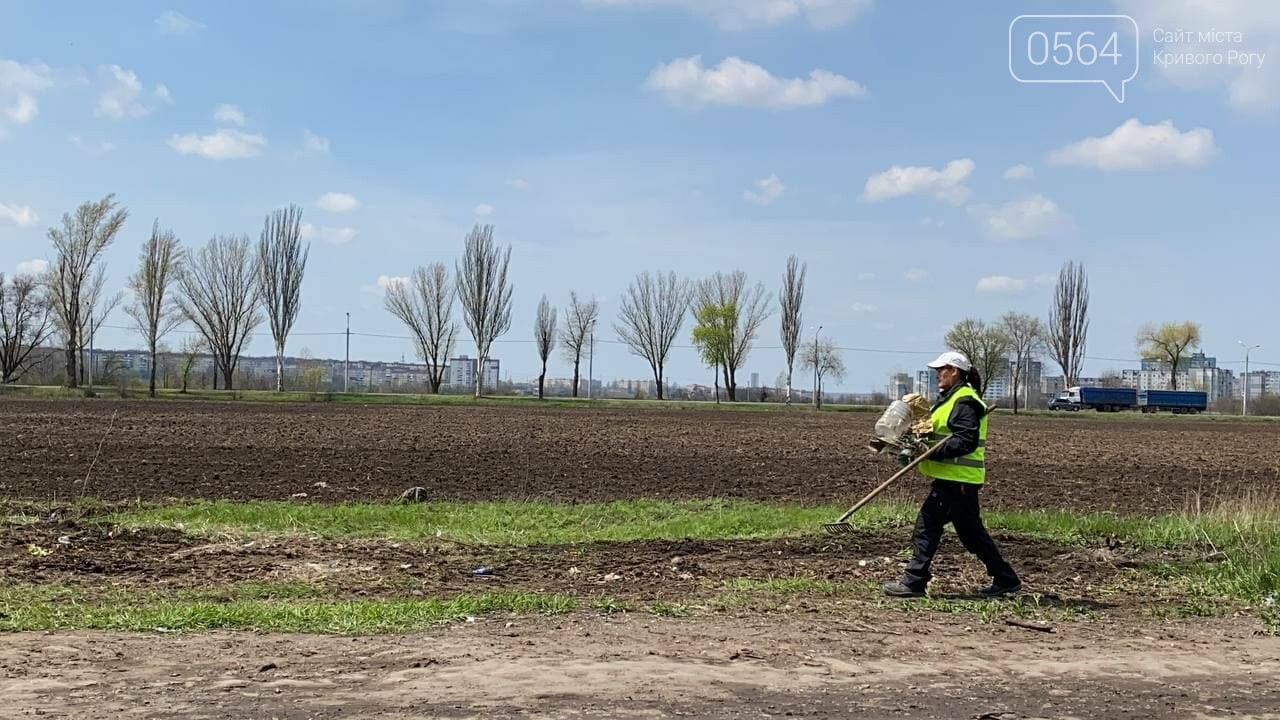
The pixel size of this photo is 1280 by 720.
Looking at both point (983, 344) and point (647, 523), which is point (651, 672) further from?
point (983, 344)

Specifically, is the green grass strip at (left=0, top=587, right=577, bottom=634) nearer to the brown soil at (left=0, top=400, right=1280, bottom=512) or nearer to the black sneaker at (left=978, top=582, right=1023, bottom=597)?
the black sneaker at (left=978, top=582, right=1023, bottom=597)

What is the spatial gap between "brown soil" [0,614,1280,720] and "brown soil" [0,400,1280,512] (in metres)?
7.81

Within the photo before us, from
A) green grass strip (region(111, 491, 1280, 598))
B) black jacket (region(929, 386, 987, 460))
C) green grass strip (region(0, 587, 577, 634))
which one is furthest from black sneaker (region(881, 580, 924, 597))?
green grass strip (region(111, 491, 1280, 598))

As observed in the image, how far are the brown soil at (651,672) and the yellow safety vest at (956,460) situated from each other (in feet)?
4.37

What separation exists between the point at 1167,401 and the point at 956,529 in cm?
8689

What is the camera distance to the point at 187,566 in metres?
9.12

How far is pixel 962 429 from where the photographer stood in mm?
7891

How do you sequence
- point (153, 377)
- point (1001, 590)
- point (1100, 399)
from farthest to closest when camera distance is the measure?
point (1100, 399), point (153, 377), point (1001, 590)

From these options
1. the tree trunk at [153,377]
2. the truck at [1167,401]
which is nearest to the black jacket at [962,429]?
the tree trunk at [153,377]

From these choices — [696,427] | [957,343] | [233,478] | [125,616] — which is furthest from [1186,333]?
[125,616]

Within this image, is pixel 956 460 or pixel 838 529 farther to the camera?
pixel 838 529

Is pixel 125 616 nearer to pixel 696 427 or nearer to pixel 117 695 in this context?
pixel 117 695

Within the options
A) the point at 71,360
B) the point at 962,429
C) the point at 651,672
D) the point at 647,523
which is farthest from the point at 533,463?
the point at 71,360

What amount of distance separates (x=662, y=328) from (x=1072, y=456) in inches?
2661
